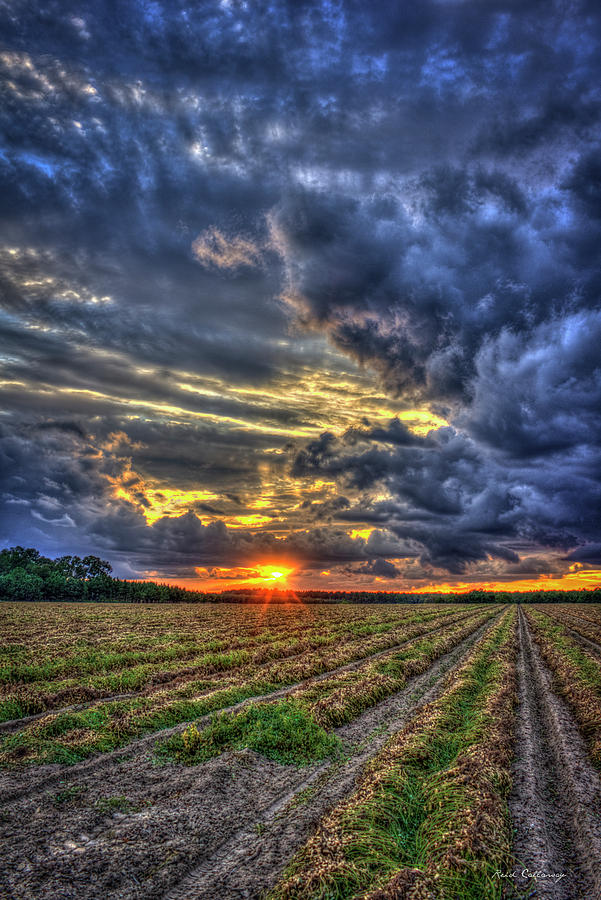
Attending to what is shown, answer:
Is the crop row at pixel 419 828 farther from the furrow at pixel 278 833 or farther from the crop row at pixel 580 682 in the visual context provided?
the crop row at pixel 580 682

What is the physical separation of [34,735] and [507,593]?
211254 millimetres

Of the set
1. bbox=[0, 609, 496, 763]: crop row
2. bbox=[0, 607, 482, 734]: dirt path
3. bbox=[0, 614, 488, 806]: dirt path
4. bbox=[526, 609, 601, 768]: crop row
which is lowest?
bbox=[526, 609, 601, 768]: crop row

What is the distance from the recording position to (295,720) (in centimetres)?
1360

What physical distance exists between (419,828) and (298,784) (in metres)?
3.25

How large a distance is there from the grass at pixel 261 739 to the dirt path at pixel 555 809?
4717 millimetres

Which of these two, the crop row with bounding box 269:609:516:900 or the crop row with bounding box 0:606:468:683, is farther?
the crop row with bounding box 0:606:468:683

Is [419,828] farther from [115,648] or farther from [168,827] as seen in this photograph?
[115,648]

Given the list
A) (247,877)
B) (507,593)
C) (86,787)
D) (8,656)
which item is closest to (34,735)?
(86,787)

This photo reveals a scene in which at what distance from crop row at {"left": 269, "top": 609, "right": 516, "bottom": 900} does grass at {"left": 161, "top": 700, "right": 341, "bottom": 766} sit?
193 cm

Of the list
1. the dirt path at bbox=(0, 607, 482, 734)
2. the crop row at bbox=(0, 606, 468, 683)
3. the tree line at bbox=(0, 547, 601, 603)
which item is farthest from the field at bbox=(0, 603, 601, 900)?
the tree line at bbox=(0, 547, 601, 603)

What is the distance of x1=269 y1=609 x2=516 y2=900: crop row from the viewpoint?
6.24 meters
